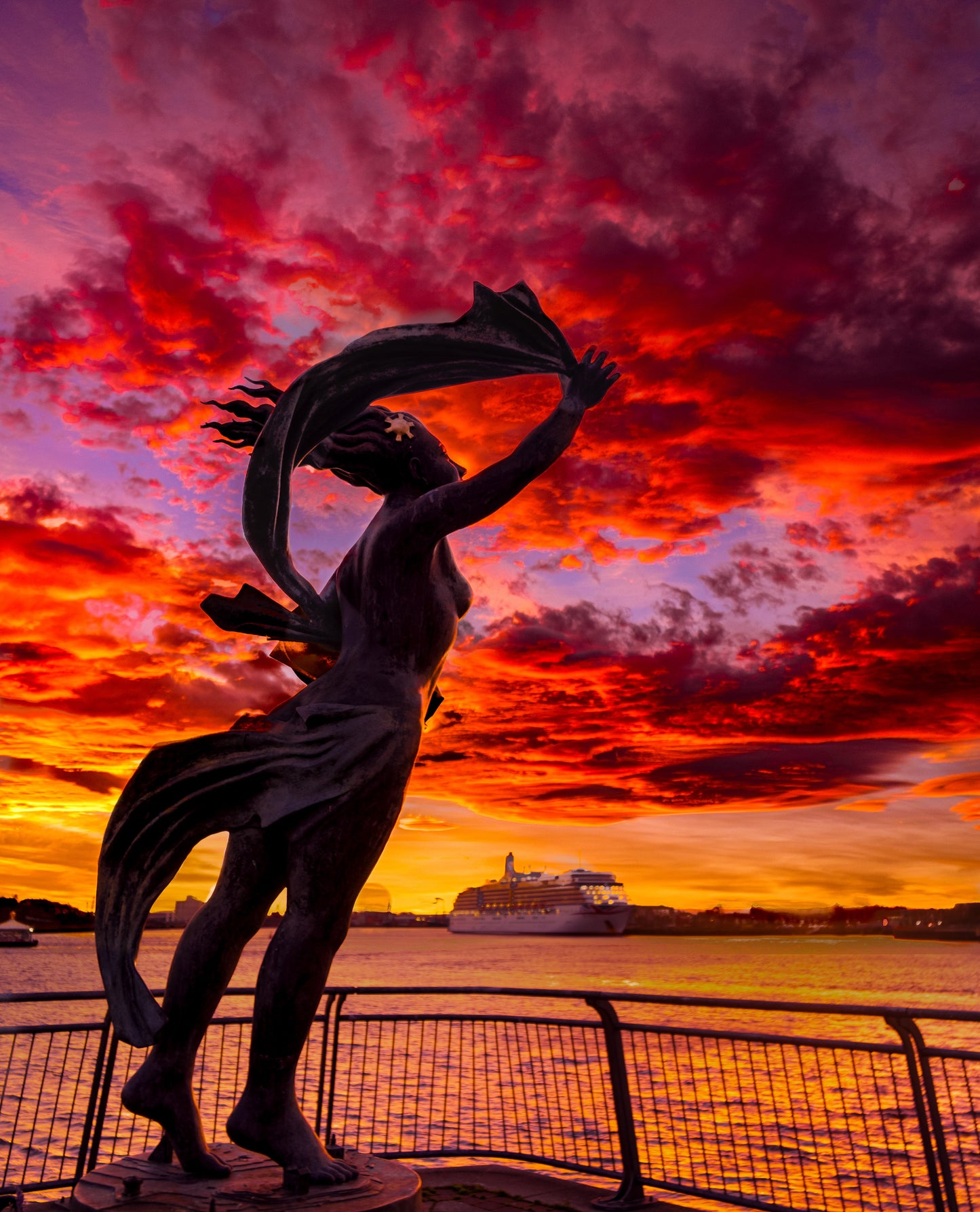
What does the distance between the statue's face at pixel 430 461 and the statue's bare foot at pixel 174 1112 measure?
2396 millimetres

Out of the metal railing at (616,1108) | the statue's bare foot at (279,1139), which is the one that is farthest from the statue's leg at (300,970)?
the metal railing at (616,1108)

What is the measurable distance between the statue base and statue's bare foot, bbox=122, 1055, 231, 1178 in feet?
0.14

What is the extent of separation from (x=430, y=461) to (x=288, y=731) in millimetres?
1234

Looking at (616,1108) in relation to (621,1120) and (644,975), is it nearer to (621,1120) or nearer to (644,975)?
(621,1120)

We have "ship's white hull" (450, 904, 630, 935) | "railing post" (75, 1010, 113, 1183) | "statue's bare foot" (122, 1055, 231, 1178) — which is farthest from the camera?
"ship's white hull" (450, 904, 630, 935)

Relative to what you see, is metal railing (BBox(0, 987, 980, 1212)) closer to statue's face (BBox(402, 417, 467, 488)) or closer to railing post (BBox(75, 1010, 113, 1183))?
railing post (BBox(75, 1010, 113, 1183))

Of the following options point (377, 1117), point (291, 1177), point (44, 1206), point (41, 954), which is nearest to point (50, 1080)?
point (377, 1117)

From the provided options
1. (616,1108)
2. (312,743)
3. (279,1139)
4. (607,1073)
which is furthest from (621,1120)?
(607,1073)

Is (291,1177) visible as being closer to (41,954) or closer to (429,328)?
(429,328)

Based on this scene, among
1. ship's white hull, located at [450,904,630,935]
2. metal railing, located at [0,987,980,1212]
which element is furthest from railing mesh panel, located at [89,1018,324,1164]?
ship's white hull, located at [450,904,630,935]

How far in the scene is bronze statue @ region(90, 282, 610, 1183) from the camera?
A: 3.53m

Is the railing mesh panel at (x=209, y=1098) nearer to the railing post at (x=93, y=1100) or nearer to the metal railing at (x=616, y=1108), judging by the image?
the metal railing at (x=616, y=1108)

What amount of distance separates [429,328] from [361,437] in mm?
517

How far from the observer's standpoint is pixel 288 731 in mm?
3768
